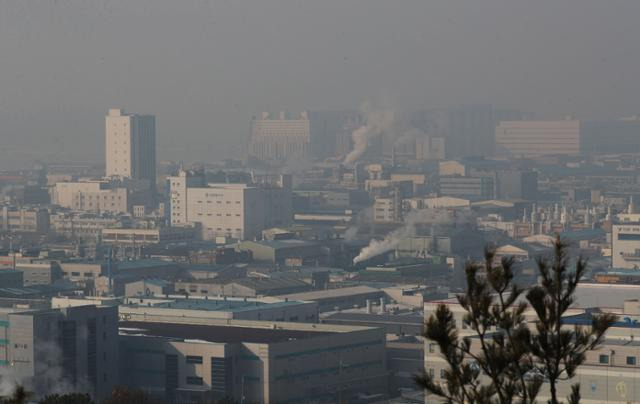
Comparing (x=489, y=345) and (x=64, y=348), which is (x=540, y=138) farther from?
(x=489, y=345)

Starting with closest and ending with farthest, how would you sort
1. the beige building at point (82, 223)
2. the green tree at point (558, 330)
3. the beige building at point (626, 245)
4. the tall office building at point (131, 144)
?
1. the green tree at point (558, 330)
2. the beige building at point (626, 245)
3. the beige building at point (82, 223)
4. the tall office building at point (131, 144)

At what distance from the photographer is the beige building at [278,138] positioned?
Answer: 259 ft

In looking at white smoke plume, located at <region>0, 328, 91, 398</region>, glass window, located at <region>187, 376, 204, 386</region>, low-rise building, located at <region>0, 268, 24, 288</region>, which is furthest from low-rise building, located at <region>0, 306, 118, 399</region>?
low-rise building, located at <region>0, 268, 24, 288</region>

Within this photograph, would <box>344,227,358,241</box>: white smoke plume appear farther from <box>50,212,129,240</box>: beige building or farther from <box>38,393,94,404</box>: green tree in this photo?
<box>38,393,94,404</box>: green tree

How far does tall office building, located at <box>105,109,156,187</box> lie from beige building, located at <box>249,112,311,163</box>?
545 inches

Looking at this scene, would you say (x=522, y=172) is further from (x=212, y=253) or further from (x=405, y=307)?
(x=405, y=307)

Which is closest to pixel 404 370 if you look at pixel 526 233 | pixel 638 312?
pixel 638 312

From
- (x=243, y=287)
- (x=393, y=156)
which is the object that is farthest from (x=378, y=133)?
(x=243, y=287)

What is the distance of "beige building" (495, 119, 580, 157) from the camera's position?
83.2 metres

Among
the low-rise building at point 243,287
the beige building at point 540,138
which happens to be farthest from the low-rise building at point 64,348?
the beige building at point 540,138

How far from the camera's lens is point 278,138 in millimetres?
79625

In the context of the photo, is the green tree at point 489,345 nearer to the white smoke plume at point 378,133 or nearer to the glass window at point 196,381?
the glass window at point 196,381

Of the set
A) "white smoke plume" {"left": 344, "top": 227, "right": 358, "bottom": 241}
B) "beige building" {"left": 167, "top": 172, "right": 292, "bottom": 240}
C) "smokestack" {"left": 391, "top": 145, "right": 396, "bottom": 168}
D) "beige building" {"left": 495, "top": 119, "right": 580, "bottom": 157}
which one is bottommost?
"white smoke plume" {"left": 344, "top": 227, "right": 358, "bottom": 241}

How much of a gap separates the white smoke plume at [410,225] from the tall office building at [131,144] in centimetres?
1914
